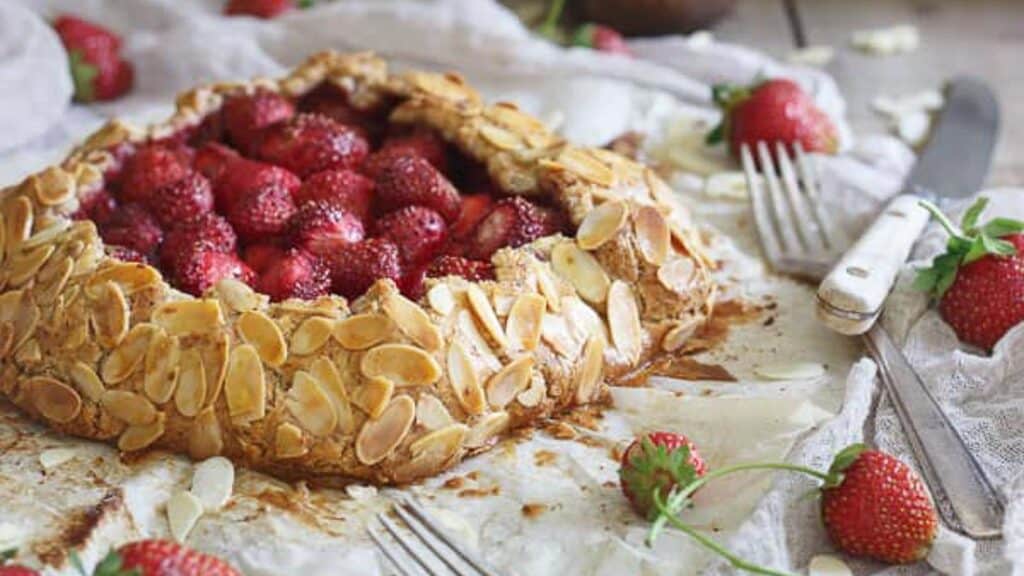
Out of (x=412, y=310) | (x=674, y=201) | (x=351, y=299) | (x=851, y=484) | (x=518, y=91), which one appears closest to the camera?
(x=851, y=484)

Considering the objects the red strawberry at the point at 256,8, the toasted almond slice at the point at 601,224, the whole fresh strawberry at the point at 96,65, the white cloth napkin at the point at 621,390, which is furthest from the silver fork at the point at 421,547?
the red strawberry at the point at 256,8

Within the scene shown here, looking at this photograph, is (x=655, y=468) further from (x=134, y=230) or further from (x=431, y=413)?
(x=134, y=230)

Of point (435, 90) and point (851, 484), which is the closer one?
point (851, 484)

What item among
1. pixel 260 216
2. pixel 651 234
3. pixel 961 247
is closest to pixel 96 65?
pixel 260 216

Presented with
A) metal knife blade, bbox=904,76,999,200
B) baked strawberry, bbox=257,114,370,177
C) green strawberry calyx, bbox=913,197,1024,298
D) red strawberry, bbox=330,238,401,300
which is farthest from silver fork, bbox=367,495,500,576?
metal knife blade, bbox=904,76,999,200

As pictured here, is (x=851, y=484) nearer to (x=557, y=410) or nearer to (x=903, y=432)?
(x=903, y=432)

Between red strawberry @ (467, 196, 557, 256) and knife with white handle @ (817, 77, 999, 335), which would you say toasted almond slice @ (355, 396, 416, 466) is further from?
knife with white handle @ (817, 77, 999, 335)

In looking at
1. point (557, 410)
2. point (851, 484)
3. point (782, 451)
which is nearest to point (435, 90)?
point (557, 410)
